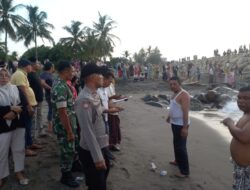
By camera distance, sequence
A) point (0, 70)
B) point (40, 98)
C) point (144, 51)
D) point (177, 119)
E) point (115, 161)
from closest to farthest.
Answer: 1. point (0, 70)
2. point (177, 119)
3. point (115, 161)
4. point (40, 98)
5. point (144, 51)

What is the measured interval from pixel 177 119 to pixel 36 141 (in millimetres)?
3070

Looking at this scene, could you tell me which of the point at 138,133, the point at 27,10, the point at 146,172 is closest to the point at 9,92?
the point at 146,172

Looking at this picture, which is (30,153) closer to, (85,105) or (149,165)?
(149,165)

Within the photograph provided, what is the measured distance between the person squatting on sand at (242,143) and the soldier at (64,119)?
7.43 ft

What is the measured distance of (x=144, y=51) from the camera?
74.6 m

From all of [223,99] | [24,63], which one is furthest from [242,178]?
[223,99]

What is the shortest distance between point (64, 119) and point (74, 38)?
4614 cm

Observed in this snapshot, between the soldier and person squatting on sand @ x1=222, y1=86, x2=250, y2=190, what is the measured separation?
7.43 ft

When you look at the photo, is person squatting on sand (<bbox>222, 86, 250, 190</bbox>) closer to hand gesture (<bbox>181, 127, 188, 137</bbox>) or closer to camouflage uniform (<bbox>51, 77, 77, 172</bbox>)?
hand gesture (<bbox>181, 127, 188, 137</bbox>)

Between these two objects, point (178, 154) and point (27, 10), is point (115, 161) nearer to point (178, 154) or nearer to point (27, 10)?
point (178, 154)

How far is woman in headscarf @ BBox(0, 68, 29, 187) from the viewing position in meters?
4.95

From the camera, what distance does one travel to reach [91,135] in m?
3.71

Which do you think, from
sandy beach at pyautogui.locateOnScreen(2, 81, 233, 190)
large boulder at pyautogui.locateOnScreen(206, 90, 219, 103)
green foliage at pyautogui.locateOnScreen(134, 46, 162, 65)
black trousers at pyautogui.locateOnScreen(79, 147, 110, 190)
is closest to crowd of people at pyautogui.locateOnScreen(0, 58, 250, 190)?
black trousers at pyautogui.locateOnScreen(79, 147, 110, 190)

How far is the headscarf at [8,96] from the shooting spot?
4945 millimetres
